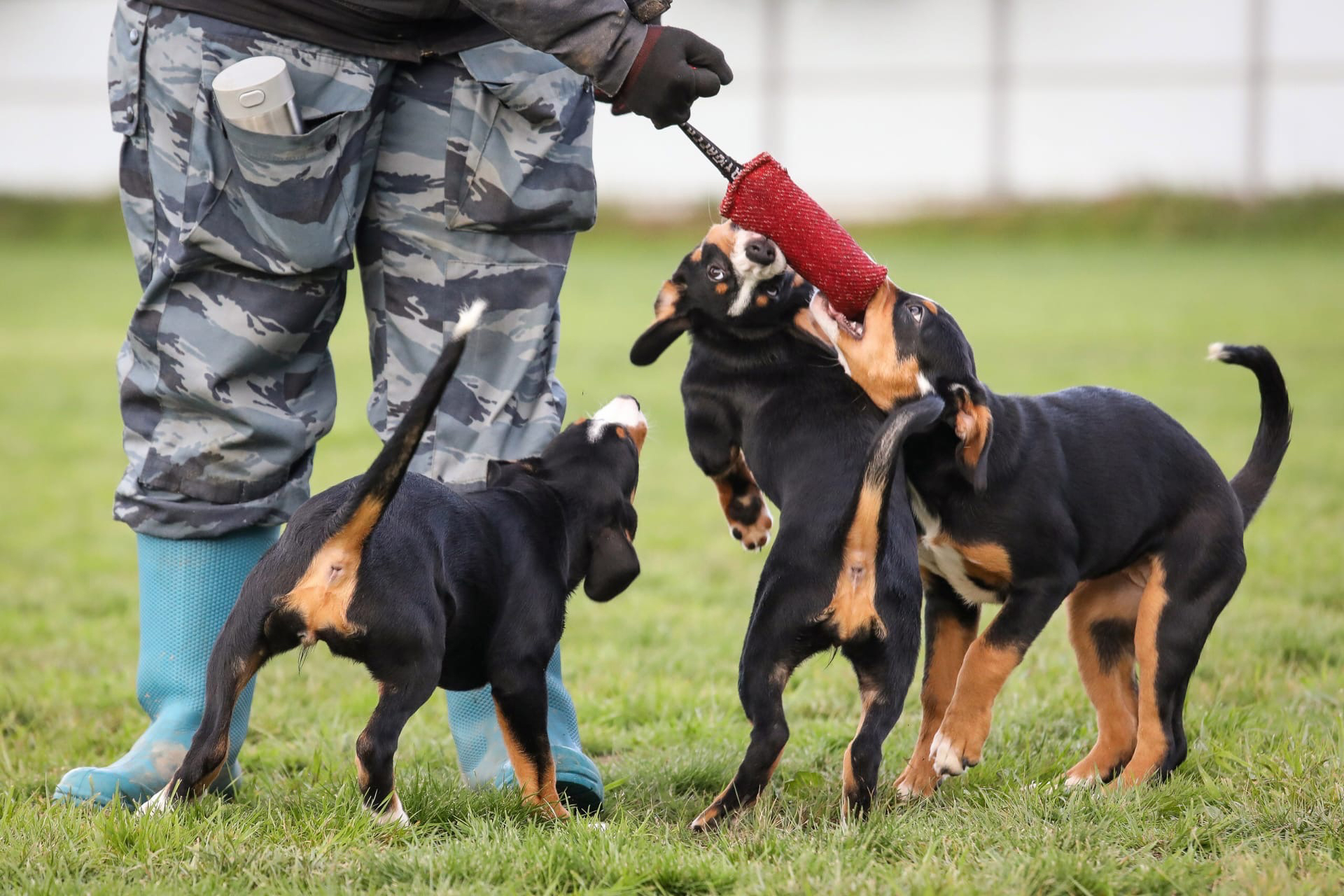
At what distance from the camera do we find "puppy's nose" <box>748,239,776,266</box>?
3.60 metres

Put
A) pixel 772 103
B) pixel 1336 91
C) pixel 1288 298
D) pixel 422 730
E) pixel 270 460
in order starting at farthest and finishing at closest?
pixel 772 103
pixel 1336 91
pixel 1288 298
pixel 422 730
pixel 270 460

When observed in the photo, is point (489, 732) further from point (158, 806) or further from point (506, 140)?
point (506, 140)

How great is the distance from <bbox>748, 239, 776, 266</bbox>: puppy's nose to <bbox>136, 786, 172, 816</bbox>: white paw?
182 cm

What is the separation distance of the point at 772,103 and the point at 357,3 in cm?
2535

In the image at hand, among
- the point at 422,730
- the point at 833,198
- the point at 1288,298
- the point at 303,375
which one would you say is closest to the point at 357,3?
the point at 303,375

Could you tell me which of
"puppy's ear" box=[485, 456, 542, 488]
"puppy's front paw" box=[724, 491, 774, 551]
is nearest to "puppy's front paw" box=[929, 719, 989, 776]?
"puppy's front paw" box=[724, 491, 774, 551]

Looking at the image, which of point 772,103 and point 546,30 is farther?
point 772,103

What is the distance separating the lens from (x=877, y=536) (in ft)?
9.96

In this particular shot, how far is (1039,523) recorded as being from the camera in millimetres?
3273

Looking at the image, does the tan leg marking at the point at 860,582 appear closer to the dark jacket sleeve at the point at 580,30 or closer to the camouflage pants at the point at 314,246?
the camouflage pants at the point at 314,246

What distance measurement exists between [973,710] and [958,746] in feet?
0.28

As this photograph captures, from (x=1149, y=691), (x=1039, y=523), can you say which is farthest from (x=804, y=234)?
(x=1149, y=691)

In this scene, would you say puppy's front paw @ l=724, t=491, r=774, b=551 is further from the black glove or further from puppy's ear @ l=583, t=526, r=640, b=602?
the black glove

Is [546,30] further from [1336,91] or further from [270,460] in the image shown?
[1336,91]
